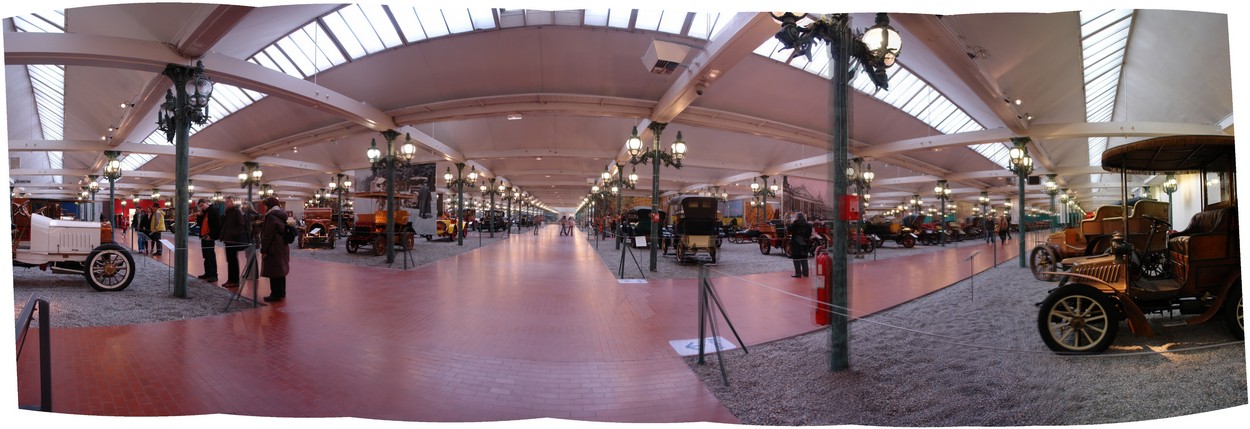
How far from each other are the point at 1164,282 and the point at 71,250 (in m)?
13.8

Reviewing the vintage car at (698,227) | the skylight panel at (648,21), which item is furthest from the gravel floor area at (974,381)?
the vintage car at (698,227)

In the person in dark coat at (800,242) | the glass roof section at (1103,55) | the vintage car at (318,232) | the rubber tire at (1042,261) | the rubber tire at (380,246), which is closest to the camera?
the glass roof section at (1103,55)

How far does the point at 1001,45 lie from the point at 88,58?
47.3ft

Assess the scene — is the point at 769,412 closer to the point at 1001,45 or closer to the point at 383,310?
the point at 383,310

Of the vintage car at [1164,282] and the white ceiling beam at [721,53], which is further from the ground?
the white ceiling beam at [721,53]

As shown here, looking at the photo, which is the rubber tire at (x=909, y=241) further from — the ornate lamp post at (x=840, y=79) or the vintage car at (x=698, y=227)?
the ornate lamp post at (x=840, y=79)

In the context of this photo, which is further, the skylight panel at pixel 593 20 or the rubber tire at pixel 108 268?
the skylight panel at pixel 593 20

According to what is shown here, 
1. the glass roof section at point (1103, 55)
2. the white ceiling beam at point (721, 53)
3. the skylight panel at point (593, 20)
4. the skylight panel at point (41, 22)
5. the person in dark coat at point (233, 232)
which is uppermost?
the skylight panel at point (593, 20)

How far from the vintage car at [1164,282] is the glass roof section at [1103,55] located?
2.57 ft

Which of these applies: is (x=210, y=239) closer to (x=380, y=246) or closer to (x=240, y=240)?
(x=240, y=240)

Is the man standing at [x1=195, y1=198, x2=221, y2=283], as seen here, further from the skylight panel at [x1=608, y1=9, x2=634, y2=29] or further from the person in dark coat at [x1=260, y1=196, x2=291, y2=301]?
the skylight panel at [x1=608, y1=9, x2=634, y2=29]

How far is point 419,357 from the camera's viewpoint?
3801 millimetres

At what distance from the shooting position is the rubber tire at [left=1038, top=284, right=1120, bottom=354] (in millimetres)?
3734

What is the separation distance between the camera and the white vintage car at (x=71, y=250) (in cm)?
637
